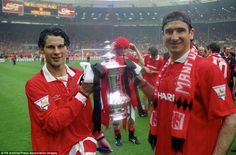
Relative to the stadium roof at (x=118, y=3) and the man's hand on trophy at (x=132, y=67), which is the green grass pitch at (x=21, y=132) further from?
the stadium roof at (x=118, y=3)

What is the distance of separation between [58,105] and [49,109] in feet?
0.45

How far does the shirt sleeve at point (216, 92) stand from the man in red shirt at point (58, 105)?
998 mm

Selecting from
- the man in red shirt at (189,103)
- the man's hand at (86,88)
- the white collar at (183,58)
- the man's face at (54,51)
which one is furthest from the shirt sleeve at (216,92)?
the man's face at (54,51)

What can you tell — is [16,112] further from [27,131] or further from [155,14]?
[155,14]

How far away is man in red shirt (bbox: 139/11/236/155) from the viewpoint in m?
2.48

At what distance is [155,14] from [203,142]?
7060 cm

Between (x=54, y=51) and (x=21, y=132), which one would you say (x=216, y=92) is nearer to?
(x=54, y=51)

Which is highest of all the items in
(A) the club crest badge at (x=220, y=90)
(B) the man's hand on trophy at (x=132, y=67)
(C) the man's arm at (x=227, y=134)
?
(B) the man's hand on trophy at (x=132, y=67)

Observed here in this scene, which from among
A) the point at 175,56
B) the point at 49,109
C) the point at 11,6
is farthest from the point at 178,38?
the point at 11,6

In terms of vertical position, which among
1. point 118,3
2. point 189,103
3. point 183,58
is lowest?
point 189,103

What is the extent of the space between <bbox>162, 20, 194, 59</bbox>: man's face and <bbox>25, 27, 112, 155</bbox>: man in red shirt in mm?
819

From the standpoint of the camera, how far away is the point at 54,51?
3.08 metres

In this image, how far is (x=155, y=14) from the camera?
71.1 metres

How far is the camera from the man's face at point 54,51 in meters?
3.09
